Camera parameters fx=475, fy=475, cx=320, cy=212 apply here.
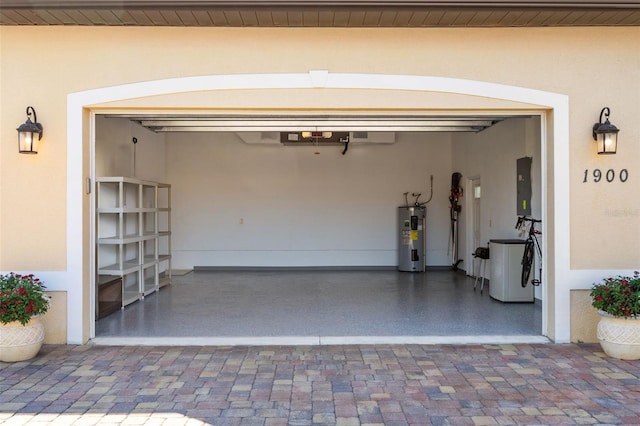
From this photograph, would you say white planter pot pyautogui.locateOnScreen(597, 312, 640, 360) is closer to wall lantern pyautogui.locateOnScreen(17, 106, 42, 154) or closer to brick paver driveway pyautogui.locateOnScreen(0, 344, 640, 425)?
brick paver driveway pyautogui.locateOnScreen(0, 344, 640, 425)

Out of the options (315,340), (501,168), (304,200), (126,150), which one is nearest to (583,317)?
(315,340)

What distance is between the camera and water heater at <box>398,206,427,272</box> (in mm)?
10367

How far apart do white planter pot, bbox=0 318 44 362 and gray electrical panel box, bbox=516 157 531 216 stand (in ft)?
20.7

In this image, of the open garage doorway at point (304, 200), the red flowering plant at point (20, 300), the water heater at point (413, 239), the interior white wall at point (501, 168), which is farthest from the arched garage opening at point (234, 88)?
the water heater at point (413, 239)

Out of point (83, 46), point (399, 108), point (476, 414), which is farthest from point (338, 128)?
point (476, 414)

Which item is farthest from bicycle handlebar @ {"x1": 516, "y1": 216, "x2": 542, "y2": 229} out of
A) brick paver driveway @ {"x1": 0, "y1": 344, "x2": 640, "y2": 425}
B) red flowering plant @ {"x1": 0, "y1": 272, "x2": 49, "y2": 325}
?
red flowering plant @ {"x1": 0, "y1": 272, "x2": 49, "y2": 325}

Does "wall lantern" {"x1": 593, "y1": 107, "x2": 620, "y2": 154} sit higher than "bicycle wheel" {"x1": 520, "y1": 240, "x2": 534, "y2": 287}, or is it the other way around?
"wall lantern" {"x1": 593, "y1": 107, "x2": 620, "y2": 154}

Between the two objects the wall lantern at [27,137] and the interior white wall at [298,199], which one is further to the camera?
the interior white wall at [298,199]

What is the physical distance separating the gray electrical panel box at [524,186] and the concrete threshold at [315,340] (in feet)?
8.60

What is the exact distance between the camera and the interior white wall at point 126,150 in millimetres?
6555

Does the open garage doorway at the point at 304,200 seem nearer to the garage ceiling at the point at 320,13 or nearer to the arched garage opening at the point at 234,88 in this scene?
the arched garage opening at the point at 234,88

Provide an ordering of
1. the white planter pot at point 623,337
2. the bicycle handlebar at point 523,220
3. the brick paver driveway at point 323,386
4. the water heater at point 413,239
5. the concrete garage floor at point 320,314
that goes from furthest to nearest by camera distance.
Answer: the water heater at point 413,239 < the bicycle handlebar at point 523,220 < the concrete garage floor at point 320,314 < the white planter pot at point 623,337 < the brick paver driveway at point 323,386

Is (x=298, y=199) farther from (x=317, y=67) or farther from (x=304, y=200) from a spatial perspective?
(x=317, y=67)

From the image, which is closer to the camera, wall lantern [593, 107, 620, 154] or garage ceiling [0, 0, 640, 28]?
garage ceiling [0, 0, 640, 28]
